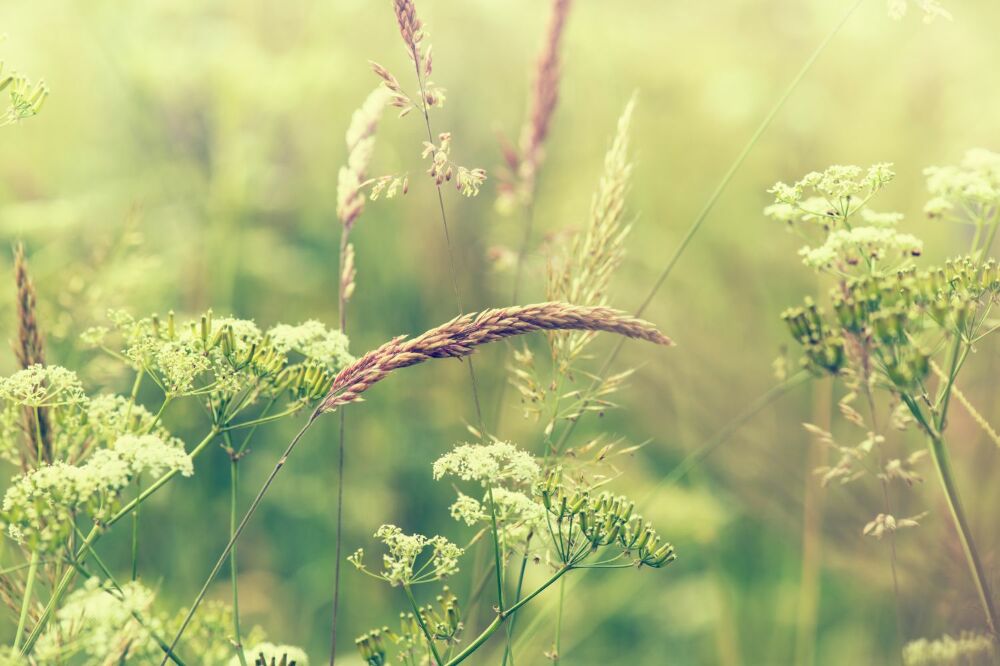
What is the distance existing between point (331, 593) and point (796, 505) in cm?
145

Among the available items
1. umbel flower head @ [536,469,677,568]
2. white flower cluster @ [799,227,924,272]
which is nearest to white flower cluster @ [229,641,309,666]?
umbel flower head @ [536,469,677,568]

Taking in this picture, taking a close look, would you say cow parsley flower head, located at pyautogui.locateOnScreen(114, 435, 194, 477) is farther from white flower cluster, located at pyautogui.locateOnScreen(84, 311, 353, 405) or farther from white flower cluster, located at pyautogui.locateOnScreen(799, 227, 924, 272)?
white flower cluster, located at pyautogui.locateOnScreen(799, 227, 924, 272)

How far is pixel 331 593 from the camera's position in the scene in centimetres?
266

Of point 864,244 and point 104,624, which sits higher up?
point 864,244

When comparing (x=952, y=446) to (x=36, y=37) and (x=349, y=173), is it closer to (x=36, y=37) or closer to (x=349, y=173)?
(x=349, y=173)

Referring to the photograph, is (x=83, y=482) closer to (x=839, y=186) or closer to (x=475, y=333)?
(x=475, y=333)

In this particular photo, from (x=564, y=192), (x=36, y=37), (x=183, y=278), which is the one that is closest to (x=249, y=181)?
(x=183, y=278)

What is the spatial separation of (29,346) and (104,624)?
24.2 inches

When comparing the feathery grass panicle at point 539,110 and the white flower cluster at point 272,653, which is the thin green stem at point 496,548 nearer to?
the white flower cluster at point 272,653

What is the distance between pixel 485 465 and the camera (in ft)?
3.80

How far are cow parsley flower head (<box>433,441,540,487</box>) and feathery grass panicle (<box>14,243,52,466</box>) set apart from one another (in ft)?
2.07

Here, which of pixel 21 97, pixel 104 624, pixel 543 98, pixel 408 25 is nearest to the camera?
pixel 104 624

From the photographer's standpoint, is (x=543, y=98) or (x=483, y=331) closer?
(x=483, y=331)

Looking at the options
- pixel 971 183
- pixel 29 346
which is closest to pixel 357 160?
pixel 29 346
